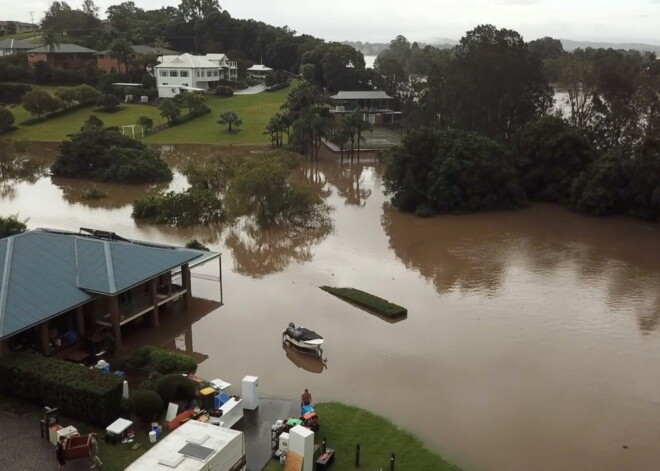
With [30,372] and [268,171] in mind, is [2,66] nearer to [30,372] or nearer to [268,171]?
[268,171]

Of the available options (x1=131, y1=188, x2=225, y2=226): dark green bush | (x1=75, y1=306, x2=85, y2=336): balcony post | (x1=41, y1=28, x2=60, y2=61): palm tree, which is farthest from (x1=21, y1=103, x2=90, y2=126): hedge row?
(x1=75, y1=306, x2=85, y2=336): balcony post

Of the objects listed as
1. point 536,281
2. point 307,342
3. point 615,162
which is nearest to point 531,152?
point 615,162

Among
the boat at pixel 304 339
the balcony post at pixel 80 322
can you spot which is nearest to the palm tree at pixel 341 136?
the boat at pixel 304 339

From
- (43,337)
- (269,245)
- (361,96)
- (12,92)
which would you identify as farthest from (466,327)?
(12,92)

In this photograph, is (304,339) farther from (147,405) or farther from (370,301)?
(147,405)

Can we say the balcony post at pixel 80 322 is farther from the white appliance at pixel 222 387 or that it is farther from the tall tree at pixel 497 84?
the tall tree at pixel 497 84
